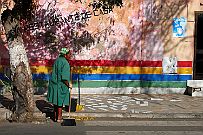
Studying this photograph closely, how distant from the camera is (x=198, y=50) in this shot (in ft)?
47.8

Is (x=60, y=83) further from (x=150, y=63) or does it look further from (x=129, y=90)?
(x=150, y=63)

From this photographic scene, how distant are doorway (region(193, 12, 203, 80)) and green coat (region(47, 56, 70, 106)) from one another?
20.8 ft

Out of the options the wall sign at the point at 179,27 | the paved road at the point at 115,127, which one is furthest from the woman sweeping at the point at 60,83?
the wall sign at the point at 179,27

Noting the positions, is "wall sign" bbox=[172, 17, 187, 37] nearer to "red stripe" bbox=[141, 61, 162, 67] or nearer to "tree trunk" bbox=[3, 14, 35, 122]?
"red stripe" bbox=[141, 61, 162, 67]

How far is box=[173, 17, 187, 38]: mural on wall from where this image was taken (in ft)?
46.9

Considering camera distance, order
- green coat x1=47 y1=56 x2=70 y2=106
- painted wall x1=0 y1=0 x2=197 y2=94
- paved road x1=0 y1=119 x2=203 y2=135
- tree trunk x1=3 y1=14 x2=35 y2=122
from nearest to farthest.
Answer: paved road x1=0 y1=119 x2=203 y2=135
green coat x1=47 y1=56 x2=70 y2=106
tree trunk x1=3 y1=14 x2=35 y2=122
painted wall x1=0 y1=0 x2=197 y2=94

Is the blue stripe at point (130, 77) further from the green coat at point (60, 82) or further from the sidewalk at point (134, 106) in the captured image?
the green coat at point (60, 82)

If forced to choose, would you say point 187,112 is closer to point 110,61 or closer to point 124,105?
point 124,105

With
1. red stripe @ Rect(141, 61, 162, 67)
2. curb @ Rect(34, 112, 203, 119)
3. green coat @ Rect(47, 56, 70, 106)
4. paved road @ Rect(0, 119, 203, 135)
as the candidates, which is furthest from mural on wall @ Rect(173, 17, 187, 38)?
green coat @ Rect(47, 56, 70, 106)

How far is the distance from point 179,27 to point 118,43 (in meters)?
2.19

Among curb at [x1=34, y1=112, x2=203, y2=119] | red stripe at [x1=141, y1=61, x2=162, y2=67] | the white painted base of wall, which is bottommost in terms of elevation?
curb at [x1=34, y1=112, x2=203, y2=119]

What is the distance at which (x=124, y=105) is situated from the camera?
12.0m

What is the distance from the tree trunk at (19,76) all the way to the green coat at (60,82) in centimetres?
61

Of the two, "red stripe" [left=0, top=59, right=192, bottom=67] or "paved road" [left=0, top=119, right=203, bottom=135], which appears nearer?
"paved road" [left=0, top=119, right=203, bottom=135]
